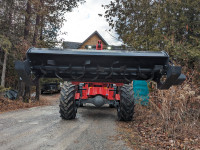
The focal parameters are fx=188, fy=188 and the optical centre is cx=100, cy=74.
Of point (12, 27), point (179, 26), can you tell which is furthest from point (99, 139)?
point (12, 27)

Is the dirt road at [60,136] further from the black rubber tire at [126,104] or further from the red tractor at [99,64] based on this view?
the red tractor at [99,64]

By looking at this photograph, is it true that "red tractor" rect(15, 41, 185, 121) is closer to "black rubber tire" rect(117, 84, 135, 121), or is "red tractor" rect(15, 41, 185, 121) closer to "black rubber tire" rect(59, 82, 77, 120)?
"black rubber tire" rect(59, 82, 77, 120)

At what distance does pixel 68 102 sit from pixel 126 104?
65.2 inches

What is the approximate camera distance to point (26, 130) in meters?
4.52

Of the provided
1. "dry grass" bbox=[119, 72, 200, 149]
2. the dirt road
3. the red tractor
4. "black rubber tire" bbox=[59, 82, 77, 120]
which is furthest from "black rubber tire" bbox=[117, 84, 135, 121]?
"black rubber tire" bbox=[59, 82, 77, 120]

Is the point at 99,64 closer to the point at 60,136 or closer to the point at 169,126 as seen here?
the point at 60,136

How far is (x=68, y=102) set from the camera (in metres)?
5.34

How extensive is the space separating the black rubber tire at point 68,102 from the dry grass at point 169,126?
1488 millimetres

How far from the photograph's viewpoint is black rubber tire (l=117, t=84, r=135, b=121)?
5398mm

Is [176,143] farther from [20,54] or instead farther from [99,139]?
[20,54]

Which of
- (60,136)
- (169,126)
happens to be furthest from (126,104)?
(60,136)

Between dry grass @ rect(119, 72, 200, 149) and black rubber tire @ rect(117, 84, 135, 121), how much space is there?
244 mm

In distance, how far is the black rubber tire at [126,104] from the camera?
540cm

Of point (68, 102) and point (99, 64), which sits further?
point (68, 102)
